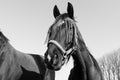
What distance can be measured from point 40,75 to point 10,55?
140 centimetres

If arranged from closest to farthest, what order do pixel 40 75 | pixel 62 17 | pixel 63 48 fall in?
1. pixel 63 48
2. pixel 62 17
3. pixel 40 75

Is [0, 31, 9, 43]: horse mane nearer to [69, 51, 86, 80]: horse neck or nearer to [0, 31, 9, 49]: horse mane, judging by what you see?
[0, 31, 9, 49]: horse mane

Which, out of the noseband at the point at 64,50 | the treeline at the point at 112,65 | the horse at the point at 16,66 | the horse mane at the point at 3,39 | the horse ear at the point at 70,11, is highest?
the horse ear at the point at 70,11

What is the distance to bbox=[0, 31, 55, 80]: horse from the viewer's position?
18.2 feet

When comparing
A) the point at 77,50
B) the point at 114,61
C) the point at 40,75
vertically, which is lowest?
the point at 114,61

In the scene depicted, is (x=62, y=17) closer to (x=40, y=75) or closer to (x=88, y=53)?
(x=88, y=53)

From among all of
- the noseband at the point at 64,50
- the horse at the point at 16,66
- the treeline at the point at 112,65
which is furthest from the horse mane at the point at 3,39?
the treeline at the point at 112,65

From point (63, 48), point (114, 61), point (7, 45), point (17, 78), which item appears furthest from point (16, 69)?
point (114, 61)

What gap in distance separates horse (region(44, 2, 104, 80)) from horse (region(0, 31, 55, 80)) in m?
2.24

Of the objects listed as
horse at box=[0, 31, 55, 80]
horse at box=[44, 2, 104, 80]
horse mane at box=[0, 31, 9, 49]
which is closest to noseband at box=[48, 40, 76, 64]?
horse at box=[44, 2, 104, 80]

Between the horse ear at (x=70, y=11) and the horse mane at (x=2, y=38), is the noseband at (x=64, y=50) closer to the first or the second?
the horse ear at (x=70, y=11)

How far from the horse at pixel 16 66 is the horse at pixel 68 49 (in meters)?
2.24

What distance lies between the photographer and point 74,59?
3.86 metres

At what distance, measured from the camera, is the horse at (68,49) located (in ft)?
10.4
